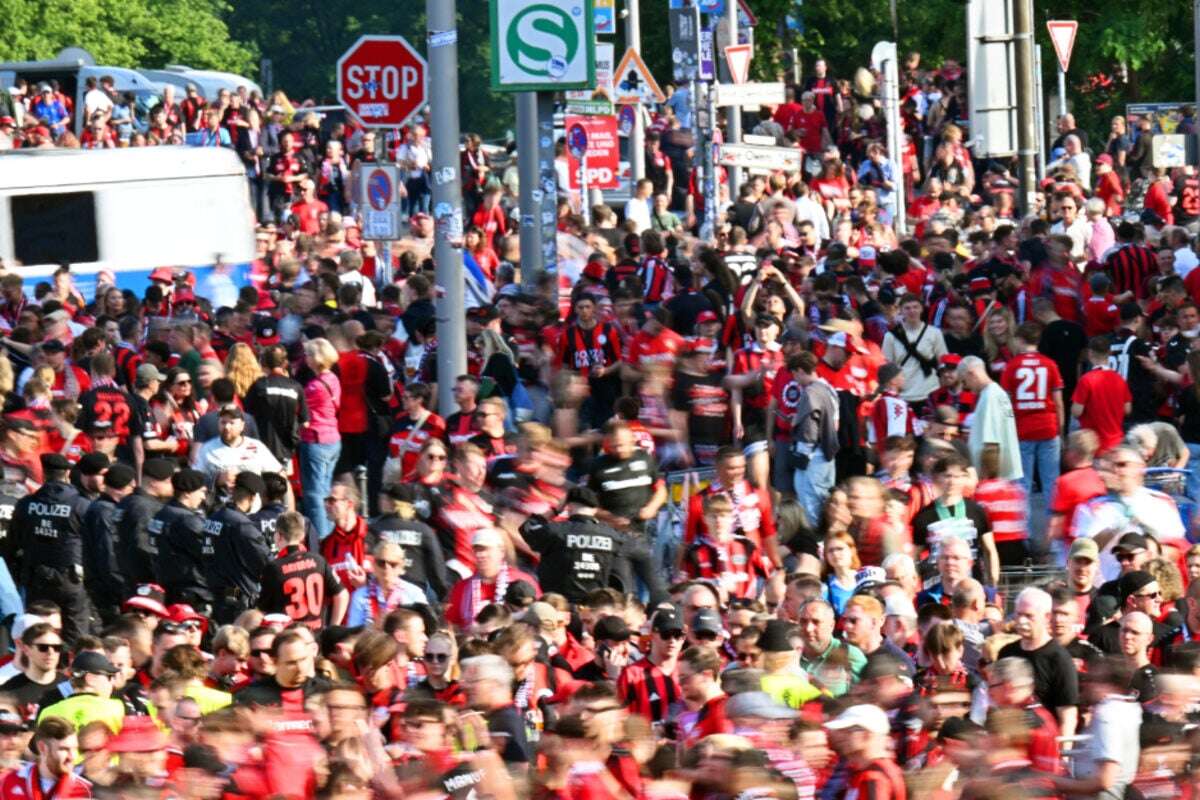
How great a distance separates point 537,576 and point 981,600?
2755 mm

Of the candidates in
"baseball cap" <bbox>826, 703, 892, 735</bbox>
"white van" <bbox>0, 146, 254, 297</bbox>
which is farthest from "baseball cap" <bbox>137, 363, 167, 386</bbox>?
"baseball cap" <bbox>826, 703, 892, 735</bbox>

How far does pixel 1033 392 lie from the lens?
17.6 meters

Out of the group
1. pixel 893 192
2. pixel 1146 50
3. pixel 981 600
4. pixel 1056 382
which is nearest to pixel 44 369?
pixel 1056 382

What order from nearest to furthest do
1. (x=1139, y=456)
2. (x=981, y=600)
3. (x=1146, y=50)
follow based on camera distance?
(x=981, y=600), (x=1139, y=456), (x=1146, y=50)

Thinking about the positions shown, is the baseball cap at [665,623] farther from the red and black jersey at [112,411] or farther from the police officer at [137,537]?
the red and black jersey at [112,411]

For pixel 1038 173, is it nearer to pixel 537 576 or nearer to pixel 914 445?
pixel 914 445

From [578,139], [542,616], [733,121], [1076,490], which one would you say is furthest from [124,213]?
[542,616]

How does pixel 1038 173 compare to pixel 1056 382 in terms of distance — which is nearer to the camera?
pixel 1056 382

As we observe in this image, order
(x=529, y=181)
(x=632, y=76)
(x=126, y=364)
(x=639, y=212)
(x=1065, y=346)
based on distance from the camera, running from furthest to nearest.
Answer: (x=632, y=76) < (x=639, y=212) < (x=529, y=181) < (x=126, y=364) < (x=1065, y=346)

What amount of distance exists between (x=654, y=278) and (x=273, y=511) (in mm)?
8039

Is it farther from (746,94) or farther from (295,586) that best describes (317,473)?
(746,94)

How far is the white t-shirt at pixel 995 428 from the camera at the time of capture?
16.6 m

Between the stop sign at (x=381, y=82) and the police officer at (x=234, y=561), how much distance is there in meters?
4.35

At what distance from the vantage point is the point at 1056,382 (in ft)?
57.5
